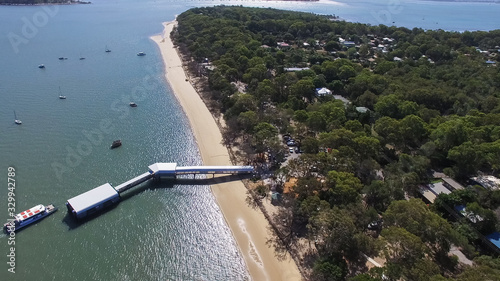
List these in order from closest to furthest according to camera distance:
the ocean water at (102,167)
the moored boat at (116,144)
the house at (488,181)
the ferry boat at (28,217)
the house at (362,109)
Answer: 1. the ocean water at (102,167)
2. the ferry boat at (28,217)
3. the house at (488,181)
4. the moored boat at (116,144)
5. the house at (362,109)

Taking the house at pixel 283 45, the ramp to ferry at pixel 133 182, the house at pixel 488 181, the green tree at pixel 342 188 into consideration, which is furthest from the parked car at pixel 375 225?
the house at pixel 283 45

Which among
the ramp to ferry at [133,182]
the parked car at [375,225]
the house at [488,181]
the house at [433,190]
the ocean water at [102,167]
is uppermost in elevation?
the house at [488,181]

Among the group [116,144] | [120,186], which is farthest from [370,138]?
[116,144]

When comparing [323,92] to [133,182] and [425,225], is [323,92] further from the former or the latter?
[133,182]

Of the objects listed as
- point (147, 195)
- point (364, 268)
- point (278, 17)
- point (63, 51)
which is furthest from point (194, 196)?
point (278, 17)

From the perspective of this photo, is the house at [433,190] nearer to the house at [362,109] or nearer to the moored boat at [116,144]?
the house at [362,109]

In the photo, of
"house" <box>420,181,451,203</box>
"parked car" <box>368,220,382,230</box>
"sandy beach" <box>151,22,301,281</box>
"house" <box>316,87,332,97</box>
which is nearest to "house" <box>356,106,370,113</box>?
"house" <box>316,87,332,97</box>
